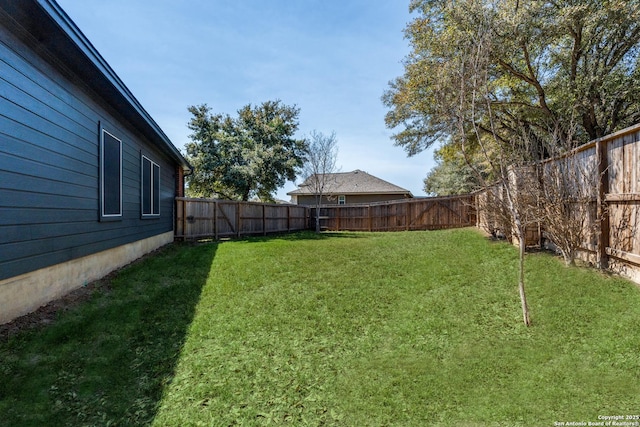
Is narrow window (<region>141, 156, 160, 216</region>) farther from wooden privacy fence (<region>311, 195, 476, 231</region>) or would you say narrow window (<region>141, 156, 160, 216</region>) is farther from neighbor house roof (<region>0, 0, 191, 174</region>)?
wooden privacy fence (<region>311, 195, 476, 231</region>)

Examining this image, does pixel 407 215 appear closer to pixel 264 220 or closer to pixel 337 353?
pixel 264 220

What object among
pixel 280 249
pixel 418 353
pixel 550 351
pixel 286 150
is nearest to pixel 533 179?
pixel 550 351

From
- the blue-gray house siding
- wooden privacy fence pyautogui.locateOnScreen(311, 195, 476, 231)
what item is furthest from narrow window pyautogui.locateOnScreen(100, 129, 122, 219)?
wooden privacy fence pyautogui.locateOnScreen(311, 195, 476, 231)

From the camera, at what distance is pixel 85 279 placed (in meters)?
4.99

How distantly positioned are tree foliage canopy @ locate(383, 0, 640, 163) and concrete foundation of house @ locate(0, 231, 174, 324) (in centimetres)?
679

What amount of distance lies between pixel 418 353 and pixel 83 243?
4.97 meters

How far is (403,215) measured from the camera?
14.6 m

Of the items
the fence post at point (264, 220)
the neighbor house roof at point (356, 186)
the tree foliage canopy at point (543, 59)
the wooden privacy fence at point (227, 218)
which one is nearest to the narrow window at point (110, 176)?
the wooden privacy fence at point (227, 218)

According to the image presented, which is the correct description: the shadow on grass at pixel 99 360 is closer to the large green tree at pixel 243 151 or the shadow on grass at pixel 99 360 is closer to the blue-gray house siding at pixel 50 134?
the blue-gray house siding at pixel 50 134

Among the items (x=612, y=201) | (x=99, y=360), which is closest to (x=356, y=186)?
(x=612, y=201)

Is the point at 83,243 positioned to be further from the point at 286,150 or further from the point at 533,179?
the point at 286,150

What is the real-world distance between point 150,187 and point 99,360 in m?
6.16

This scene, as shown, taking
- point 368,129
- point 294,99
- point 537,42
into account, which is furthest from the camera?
point 294,99

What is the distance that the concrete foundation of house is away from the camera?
3398 mm
